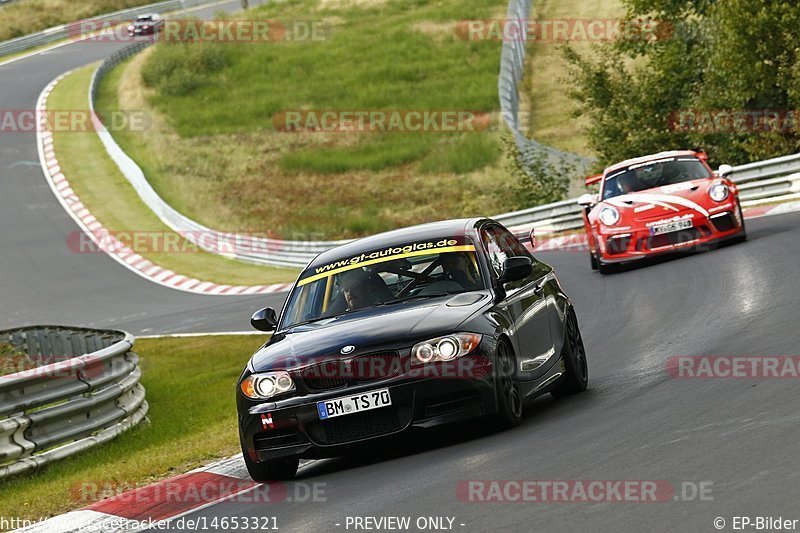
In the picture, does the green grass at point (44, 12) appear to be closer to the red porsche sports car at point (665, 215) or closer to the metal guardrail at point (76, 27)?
the metal guardrail at point (76, 27)

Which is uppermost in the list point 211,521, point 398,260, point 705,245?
point 398,260

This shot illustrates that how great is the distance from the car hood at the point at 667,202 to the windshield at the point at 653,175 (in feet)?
1.04

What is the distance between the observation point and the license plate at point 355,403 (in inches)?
309

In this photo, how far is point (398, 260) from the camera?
914 cm

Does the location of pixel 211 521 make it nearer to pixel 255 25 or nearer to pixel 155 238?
pixel 155 238

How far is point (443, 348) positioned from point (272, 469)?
1.32 meters

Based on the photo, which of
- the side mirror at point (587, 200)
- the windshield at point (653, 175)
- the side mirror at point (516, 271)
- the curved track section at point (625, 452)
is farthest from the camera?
the windshield at point (653, 175)

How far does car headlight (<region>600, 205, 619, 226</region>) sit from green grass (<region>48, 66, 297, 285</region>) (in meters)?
11.5

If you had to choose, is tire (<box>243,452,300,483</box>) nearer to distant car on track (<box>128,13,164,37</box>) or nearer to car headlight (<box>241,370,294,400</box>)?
car headlight (<box>241,370,294,400</box>)

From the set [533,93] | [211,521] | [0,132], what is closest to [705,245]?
[211,521]

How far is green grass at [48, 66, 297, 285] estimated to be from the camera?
100ft

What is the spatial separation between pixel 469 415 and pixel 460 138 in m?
38.4

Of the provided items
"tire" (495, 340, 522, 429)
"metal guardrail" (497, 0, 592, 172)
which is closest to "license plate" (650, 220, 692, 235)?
"tire" (495, 340, 522, 429)

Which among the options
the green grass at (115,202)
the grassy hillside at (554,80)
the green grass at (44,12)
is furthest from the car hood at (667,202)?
the green grass at (44,12)
